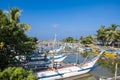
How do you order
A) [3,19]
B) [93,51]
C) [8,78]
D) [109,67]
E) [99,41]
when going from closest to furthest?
1. [8,78]
2. [3,19]
3. [109,67]
4. [93,51]
5. [99,41]

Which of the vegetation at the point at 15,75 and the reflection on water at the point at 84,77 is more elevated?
the vegetation at the point at 15,75

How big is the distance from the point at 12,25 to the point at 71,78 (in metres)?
10.7

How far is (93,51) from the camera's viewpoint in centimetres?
5200

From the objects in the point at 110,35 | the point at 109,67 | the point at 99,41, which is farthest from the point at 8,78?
the point at 99,41

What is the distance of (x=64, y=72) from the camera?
26984 mm

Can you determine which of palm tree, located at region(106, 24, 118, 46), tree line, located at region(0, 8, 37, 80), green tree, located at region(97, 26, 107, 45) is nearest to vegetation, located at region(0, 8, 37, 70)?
tree line, located at region(0, 8, 37, 80)

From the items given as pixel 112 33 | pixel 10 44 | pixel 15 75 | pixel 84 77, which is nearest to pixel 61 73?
pixel 84 77

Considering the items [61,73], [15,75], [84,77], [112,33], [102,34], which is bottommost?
[84,77]

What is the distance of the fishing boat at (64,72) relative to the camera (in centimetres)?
2486

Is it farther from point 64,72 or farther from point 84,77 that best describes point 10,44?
→ point 84,77

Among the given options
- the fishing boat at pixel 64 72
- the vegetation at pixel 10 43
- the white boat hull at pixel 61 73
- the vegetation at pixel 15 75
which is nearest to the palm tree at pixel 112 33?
the fishing boat at pixel 64 72

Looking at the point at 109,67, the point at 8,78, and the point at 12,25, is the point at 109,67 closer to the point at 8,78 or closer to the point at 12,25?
the point at 12,25

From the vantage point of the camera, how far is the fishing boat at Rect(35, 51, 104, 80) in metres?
24.9

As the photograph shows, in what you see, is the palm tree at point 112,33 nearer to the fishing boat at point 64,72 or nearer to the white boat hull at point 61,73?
the fishing boat at point 64,72
